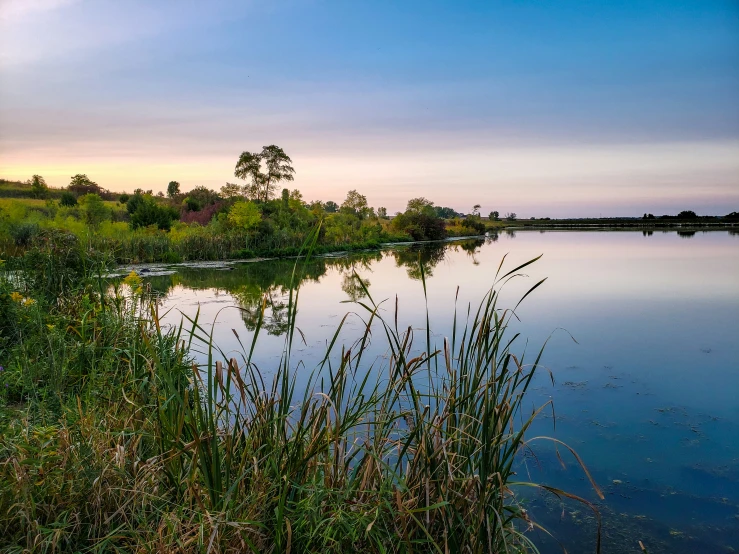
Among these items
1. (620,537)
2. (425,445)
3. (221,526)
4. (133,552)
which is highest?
(425,445)

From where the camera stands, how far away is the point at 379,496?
2.04 m

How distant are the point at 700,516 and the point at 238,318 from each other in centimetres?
804

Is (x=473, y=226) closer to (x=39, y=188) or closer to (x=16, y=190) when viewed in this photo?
(x=39, y=188)

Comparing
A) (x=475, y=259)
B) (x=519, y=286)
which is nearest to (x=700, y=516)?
(x=519, y=286)

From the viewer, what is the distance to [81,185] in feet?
141

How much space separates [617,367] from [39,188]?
4455 cm

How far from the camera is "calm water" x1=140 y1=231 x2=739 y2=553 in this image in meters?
3.35

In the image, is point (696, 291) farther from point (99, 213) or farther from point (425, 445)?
point (99, 213)

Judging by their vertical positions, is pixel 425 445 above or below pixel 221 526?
above

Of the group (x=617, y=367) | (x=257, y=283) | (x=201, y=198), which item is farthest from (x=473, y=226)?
(x=617, y=367)

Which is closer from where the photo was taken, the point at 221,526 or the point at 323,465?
the point at 221,526

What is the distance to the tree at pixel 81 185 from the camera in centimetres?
4150

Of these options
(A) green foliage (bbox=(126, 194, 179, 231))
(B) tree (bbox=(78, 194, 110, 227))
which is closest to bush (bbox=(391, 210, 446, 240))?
(A) green foliage (bbox=(126, 194, 179, 231))

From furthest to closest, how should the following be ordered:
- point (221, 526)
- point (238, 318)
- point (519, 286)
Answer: point (519, 286) → point (238, 318) → point (221, 526)
